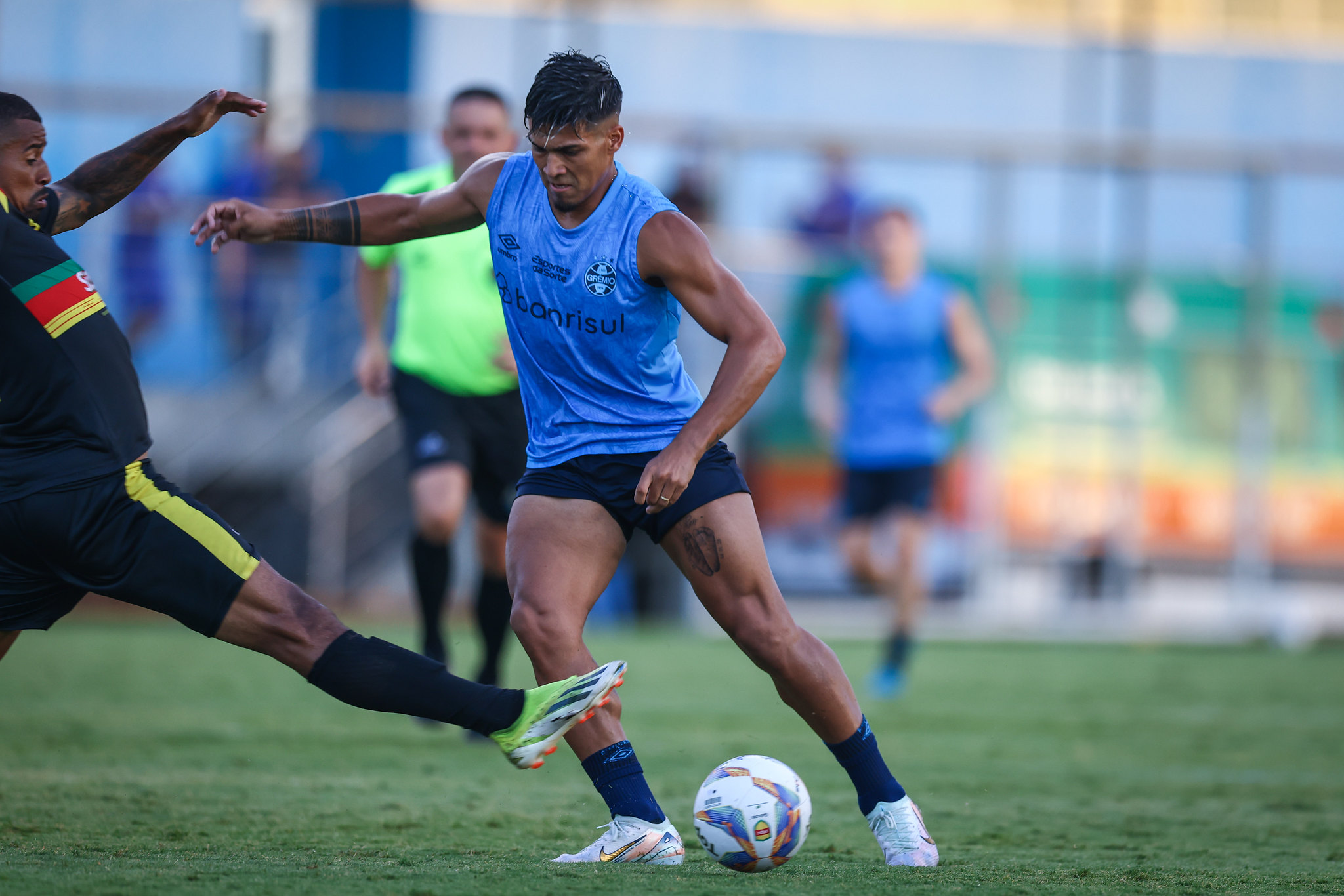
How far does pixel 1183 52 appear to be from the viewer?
1912cm

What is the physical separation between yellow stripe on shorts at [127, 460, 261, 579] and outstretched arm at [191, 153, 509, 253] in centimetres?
75

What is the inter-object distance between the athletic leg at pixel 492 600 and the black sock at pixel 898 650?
2.88 meters

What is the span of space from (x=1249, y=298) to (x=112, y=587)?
12.4 m

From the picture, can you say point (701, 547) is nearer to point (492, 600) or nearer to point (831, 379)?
point (492, 600)

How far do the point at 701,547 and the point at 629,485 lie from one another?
10.6 inches

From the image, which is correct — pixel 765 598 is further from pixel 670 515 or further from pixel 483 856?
pixel 483 856

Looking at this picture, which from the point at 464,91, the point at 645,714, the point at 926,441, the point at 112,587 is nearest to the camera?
the point at 112,587

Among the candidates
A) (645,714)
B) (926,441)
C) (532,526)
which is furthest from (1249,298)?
(532,526)

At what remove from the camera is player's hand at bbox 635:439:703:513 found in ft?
12.5

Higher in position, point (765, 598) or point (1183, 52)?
point (1183, 52)

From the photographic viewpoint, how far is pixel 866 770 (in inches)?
163

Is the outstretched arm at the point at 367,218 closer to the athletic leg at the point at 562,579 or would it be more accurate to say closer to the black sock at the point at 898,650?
the athletic leg at the point at 562,579

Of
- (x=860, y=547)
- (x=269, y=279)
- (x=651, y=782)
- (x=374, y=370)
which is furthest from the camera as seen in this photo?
(x=269, y=279)

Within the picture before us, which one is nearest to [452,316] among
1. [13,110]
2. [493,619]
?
[493,619]
